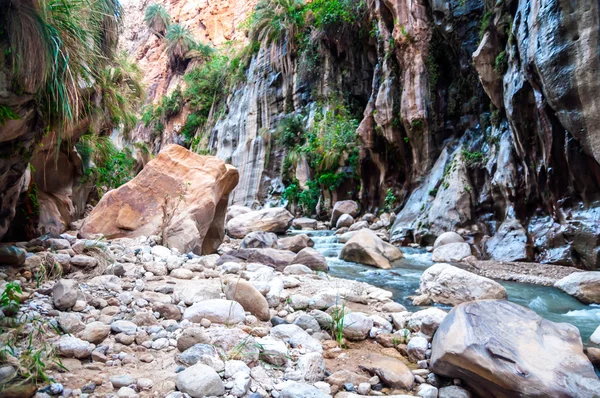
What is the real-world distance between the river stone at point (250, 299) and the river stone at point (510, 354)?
4.82ft

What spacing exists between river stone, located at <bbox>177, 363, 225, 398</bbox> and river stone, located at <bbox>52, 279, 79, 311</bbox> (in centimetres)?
137

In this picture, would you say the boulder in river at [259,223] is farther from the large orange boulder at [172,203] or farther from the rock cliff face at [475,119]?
the large orange boulder at [172,203]

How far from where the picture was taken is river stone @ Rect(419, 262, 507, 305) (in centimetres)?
420

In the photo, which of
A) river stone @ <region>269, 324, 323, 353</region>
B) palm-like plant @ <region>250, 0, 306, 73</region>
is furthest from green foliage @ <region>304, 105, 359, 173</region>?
river stone @ <region>269, 324, 323, 353</region>

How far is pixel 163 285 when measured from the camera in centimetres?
382

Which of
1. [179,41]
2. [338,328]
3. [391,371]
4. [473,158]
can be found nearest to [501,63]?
[473,158]

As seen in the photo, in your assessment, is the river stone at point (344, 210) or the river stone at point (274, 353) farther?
the river stone at point (344, 210)

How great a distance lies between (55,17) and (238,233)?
9.06 m

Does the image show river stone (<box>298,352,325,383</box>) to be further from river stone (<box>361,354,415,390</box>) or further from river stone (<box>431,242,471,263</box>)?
river stone (<box>431,242,471,263</box>)

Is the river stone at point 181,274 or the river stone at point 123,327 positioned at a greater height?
the river stone at point 123,327

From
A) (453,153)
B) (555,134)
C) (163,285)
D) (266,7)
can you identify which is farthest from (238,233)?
(266,7)

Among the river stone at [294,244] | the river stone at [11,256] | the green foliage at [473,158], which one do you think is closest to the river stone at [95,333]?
the river stone at [11,256]

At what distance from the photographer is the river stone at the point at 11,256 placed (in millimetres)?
3428

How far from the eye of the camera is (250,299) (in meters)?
3.30
